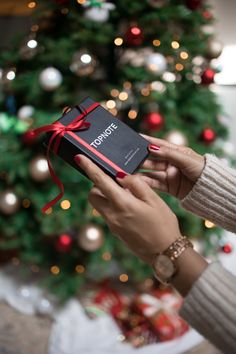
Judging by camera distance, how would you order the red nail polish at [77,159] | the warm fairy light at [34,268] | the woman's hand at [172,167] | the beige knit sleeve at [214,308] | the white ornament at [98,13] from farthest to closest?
the warm fairy light at [34,268] → the white ornament at [98,13] → the woman's hand at [172,167] → the red nail polish at [77,159] → the beige knit sleeve at [214,308]

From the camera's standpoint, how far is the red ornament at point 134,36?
1.42 m

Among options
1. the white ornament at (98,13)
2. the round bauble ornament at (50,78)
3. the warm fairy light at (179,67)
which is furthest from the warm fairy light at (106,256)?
the white ornament at (98,13)

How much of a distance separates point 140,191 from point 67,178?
0.90 meters

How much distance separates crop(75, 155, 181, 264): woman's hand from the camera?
0.59m

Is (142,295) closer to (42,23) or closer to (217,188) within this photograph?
(217,188)

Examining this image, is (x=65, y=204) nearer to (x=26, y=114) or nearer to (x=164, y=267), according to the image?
(x=26, y=114)

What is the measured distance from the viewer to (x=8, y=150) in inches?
58.9

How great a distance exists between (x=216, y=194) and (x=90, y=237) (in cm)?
79

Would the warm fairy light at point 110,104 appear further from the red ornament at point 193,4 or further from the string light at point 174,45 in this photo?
the red ornament at point 193,4

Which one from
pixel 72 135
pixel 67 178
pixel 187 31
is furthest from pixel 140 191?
pixel 187 31

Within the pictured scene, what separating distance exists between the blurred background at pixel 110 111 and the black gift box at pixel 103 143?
2.08ft

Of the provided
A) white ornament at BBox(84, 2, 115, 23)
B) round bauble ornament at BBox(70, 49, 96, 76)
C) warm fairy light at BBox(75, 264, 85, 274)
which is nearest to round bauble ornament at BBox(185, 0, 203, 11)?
white ornament at BBox(84, 2, 115, 23)

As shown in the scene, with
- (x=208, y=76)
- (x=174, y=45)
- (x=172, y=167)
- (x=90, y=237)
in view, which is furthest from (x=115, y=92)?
(x=172, y=167)

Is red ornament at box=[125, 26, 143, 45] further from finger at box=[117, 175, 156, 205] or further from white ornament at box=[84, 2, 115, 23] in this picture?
finger at box=[117, 175, 156, 205]
